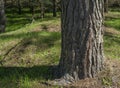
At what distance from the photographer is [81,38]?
504 cm

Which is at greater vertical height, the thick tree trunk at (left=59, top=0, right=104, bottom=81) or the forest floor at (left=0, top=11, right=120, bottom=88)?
the thick tree trunk at (left=59, top=0, right=104, bottom=81)

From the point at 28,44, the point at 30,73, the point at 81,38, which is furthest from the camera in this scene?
the point at 28,44

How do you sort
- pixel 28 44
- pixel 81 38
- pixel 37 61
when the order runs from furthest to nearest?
pixel 28 44 < pixel 37 61 < pixel 81 38

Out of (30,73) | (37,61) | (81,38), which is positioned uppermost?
(81,38)

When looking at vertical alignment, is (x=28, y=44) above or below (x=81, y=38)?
below

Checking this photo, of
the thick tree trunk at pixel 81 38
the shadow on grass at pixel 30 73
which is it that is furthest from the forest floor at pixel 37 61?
the thick tree trunk at pixel 81 38

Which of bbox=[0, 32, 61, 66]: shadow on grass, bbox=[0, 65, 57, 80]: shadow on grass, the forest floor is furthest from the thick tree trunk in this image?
bbox=[0, 32, 61, 66]: shadow on grass

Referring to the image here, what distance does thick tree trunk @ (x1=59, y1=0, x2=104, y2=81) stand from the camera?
4.98m

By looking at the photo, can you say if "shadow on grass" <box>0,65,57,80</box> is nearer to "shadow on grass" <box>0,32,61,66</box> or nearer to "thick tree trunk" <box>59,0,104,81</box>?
"thick tree trunk" <box>59,0,104,81</box>

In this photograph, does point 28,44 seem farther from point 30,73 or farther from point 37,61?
point 30,73

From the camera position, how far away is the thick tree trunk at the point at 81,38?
4.98 meters

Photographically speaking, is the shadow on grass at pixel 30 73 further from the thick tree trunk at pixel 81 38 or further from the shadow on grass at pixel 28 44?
the shadow on grass at pixel 28 44

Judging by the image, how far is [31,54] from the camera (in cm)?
774

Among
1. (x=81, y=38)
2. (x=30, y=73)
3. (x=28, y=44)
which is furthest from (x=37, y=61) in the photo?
(x=81, y=38)
